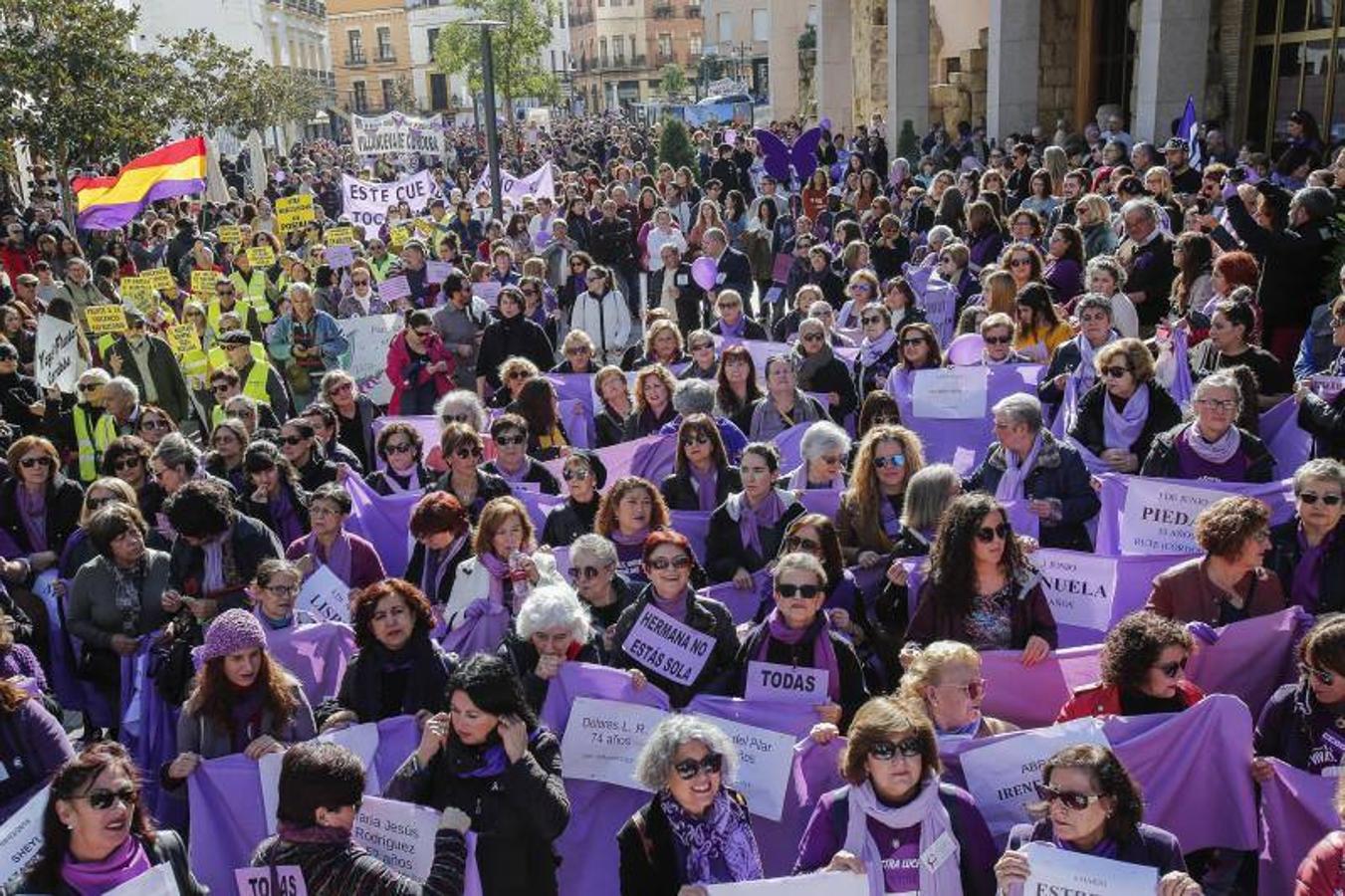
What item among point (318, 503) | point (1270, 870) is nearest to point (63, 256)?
point (318, 503)

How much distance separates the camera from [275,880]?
3.97 m

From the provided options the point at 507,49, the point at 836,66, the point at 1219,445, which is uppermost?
the point at 507,49

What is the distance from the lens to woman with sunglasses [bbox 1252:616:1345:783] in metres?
4.44

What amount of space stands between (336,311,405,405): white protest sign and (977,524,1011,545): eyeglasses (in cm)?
822

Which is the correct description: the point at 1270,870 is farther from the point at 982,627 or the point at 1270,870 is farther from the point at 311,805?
the point at 311,805

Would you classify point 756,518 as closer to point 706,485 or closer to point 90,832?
point 706,485

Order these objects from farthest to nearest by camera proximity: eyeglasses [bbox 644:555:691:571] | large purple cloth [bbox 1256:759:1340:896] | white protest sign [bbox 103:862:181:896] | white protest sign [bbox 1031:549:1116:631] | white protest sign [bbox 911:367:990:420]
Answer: white protest sign [bbox 911:367:990:420] < white protest sign [bbox 1031:549:1116:631] < eyeglasses [bbox 644:555:691:571] < large purple cloth [bbox 1256:759:1340:896] < white protest sign [bbox 103:862:181:896]

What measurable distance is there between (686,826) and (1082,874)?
1.14 m

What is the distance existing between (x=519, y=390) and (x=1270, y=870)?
5.48m

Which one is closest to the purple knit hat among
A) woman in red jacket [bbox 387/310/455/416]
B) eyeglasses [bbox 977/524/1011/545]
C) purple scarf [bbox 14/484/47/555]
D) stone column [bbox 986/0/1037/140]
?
eyeglasses [bbox 977/524/1011/545]

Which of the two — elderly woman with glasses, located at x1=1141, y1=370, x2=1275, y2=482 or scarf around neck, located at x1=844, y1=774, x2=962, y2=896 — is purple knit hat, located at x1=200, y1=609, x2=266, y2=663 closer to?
scarf around neck, located at x1=844, y1=774, x2=962, y2=896

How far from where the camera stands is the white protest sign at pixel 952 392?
8.60m

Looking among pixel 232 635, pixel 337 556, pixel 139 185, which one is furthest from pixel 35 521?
pixel 139 185

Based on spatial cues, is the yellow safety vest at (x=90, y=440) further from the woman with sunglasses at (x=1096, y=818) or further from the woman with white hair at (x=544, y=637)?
the woman with sunglasses at (x=1096, y=818)
